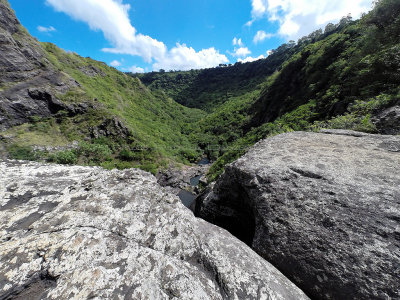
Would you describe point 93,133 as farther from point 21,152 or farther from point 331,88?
point 331,88

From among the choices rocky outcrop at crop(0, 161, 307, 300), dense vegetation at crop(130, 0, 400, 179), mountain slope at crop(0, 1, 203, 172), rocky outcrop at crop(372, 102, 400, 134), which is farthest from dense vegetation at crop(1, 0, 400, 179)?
rocky outcrop at crop(0, 161, 307, 300)

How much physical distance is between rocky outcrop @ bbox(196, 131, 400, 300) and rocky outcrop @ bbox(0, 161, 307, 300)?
628mm

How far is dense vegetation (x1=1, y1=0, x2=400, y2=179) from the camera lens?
13.2 metres

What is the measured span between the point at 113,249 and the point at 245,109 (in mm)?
96665

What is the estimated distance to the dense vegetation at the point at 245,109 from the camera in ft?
43.2

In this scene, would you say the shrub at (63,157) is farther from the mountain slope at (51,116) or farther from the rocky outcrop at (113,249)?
the rocky outcrop at (113,249)

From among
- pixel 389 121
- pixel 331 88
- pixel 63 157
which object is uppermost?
pixel 331 88

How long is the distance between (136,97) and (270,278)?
3900 inches

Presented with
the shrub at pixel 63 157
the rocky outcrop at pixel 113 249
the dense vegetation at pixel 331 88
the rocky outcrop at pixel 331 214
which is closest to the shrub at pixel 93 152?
the shrub at pixel 63 157

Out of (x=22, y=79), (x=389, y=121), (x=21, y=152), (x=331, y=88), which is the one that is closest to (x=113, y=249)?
(x=389, y=121)

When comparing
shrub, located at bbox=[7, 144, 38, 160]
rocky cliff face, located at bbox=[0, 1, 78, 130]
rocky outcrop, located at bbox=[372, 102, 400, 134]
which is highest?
rocky cliff face, located at bbox=[0, 1, 78, 130]

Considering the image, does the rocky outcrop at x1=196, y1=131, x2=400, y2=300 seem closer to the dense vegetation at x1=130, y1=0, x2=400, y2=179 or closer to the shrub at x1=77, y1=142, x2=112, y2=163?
the dense vegetation at x1=130, y1=0, x2=400, y2=179

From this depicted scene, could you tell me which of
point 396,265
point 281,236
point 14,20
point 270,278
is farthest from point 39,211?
point 14,20

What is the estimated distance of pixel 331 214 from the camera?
360 centimetres
